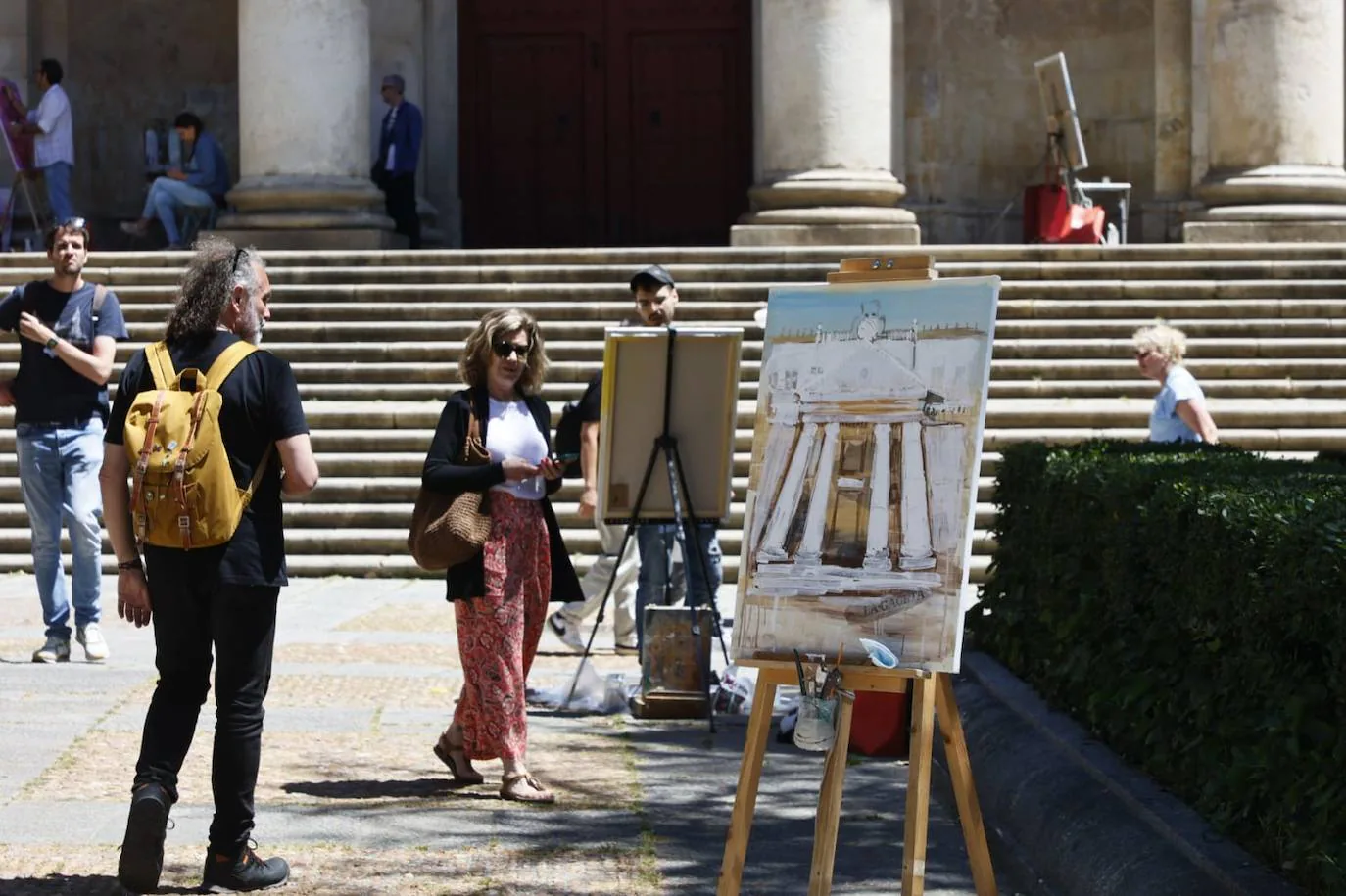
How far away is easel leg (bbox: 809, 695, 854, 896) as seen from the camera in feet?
16.3

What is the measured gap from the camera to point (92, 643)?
948 centimetres

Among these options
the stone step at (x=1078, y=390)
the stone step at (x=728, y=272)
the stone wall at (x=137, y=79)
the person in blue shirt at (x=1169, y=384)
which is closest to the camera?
the person in blue shirt at (x=1169, y=384)

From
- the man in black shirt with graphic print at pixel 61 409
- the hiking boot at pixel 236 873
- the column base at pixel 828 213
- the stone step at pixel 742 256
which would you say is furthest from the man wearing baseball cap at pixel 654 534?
the column base at pixel 828 213

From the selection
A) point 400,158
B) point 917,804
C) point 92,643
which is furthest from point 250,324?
point 400,158

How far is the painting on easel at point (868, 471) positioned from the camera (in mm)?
5191

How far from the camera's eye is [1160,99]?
75.5 feet

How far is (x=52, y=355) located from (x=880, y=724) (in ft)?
13.3

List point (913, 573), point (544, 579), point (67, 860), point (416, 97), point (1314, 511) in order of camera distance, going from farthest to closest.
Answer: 1. point (416, 97)
2. point (544, 579)
3. point (67, 860)
4. point (913, 573)
5. point (1314, 511)

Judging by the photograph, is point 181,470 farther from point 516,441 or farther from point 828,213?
point 828,213

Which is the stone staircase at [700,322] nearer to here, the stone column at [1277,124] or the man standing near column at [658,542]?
the stone column at [1277,124]

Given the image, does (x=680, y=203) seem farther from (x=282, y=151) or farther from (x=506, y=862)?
(x=506, y=862)

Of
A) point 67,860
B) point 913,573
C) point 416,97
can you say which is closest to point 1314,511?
point 913,573

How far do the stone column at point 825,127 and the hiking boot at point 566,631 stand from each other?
866 centimetres

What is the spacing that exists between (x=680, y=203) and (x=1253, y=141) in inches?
279
